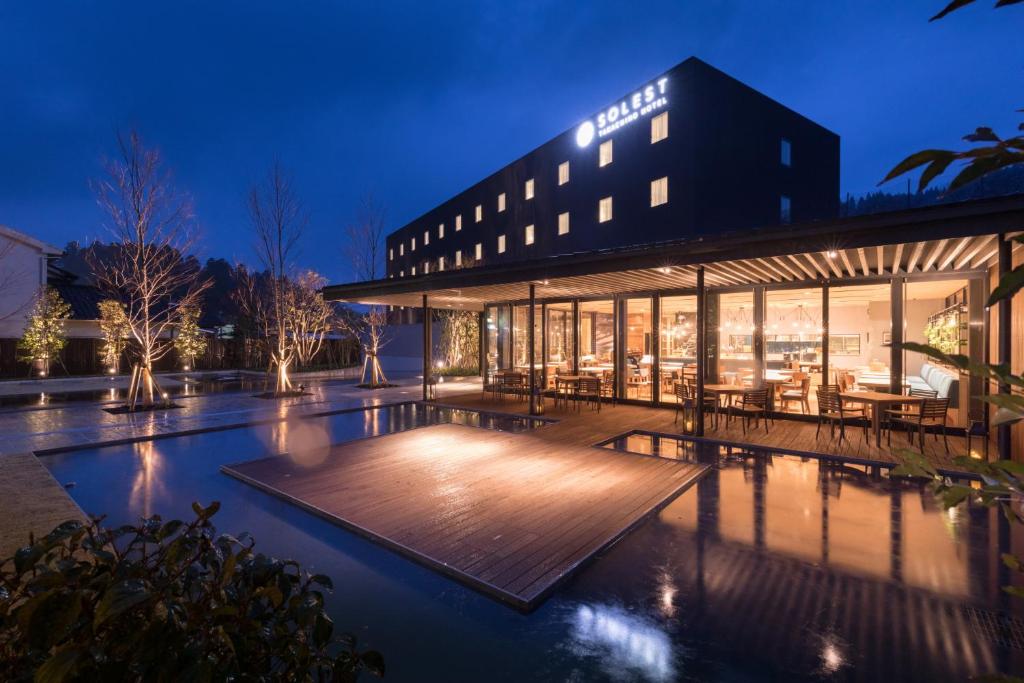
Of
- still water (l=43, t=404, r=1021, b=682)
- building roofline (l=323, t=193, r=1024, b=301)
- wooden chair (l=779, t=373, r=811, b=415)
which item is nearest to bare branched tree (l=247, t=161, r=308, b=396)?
building roofline (l=323, t=193, r=1024, b=301)

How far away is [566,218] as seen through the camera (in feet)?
75.1

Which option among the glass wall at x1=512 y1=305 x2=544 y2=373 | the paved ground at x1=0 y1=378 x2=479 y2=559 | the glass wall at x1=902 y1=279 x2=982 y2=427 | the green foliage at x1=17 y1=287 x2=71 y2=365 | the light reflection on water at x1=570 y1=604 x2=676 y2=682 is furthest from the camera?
the green foliage at x1=17 y1=287 x2=71 y2=365

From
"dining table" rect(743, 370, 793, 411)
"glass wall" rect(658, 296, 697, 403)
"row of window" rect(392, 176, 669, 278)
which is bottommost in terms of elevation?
"dining table" rect(743, 370, 793, 411)

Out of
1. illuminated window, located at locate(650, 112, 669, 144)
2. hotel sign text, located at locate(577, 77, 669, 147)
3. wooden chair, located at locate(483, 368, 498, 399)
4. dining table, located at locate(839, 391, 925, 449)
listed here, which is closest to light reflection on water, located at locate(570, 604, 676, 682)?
dining table, located at locate(839, 391, 925, 449)

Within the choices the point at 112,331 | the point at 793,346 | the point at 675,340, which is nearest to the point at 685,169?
the point at 675,340

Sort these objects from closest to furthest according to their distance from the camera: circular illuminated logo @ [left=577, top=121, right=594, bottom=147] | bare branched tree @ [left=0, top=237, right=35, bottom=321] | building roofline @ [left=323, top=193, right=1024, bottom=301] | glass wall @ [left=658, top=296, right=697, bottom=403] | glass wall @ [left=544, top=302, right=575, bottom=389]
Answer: building roofline @ [left=323, top=193, right=1024, bottom=301], glass wall @ [left=658, top=296, right=697, bottom=403], glass wall @ [left=544, top=302, right=575, bottom=389], bare branched tree @ [left=0, top=237, right=35, bottom=321], circular illuminated logo @ [left=577, top=121, right=594, bottom=147]

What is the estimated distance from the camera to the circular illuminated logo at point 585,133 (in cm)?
2148

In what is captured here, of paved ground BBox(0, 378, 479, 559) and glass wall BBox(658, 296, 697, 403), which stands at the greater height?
glass wall BBox(658, 296, 697, 403)

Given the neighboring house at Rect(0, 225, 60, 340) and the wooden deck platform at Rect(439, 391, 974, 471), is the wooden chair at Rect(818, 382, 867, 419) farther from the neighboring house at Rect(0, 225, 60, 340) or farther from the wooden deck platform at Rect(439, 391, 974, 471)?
the neighboring house at Rect(0, 225, 60, 340)

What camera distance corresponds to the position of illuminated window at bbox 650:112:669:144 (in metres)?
18.2

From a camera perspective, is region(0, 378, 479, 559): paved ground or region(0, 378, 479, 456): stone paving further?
region(0, 378, 479, 456): stone paving

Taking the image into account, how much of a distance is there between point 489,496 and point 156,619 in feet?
14.7

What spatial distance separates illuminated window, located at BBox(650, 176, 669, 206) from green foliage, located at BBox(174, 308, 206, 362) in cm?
2138

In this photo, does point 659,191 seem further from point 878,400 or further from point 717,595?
point 717,595
